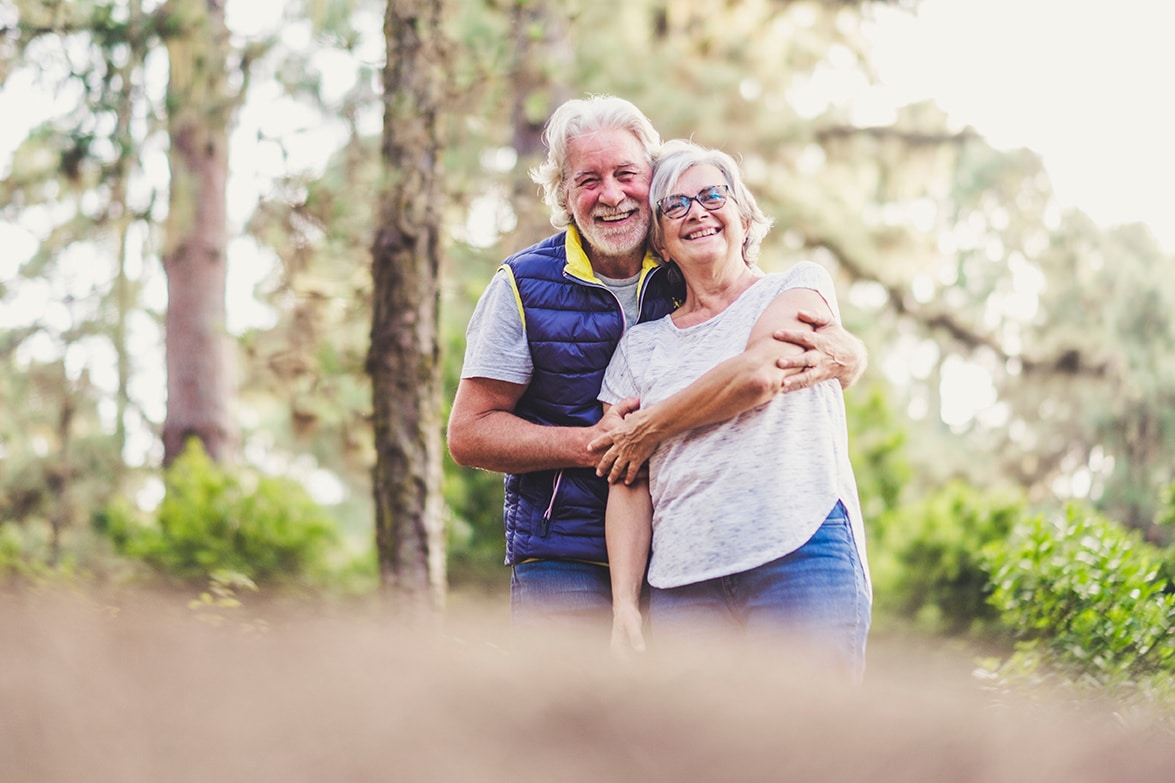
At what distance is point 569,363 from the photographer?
308cm

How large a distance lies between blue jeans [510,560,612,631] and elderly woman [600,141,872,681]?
0.14m

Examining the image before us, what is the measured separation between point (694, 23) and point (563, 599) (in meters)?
12.5

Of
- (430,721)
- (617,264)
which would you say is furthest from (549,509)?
(430,721)

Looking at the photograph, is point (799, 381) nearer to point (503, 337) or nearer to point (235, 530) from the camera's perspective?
point (503, 337)

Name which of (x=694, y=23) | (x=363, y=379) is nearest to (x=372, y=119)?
(x=363, y=379)

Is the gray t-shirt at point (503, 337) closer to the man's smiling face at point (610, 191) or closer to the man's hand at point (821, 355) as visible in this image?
the man's smiling face at point (610, 191)

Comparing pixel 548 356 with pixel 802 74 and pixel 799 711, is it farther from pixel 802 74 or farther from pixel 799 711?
pixel 802 74

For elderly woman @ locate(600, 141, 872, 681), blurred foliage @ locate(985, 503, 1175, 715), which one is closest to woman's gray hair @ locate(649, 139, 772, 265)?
elderly woman @ locate(600, 141, 872, 681)

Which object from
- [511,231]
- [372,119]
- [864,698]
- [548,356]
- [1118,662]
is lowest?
[1118,662]

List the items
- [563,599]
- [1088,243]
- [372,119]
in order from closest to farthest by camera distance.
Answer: [563,599] < [372,119] < [1088,243]

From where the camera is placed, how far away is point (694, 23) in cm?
1421

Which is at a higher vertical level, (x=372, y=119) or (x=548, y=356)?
(x=372, y=119)

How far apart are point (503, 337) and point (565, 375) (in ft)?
0.68

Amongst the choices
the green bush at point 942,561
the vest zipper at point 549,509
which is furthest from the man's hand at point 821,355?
the green bush at point 942,561
